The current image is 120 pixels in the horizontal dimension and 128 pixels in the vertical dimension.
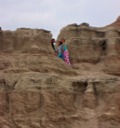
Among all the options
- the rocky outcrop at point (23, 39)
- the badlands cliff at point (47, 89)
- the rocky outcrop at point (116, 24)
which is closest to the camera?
the badlands cliff at point (47, 89)

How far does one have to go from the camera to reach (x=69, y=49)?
26.5 metres

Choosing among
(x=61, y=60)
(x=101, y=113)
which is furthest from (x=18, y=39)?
(x=101, y=113)

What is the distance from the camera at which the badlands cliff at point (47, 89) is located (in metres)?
21.0

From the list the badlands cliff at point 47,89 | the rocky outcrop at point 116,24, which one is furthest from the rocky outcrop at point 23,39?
the rocky outcrop at point 116,24

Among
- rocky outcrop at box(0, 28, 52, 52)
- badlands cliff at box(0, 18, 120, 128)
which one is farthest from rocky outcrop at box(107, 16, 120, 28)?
rocky outcrop at box(0, 28, 52, 52)

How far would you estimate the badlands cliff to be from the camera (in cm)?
2100

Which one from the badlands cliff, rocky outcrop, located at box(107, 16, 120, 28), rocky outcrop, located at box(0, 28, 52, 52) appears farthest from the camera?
rocky outcrop, located at box(107, 16, 120, 28)

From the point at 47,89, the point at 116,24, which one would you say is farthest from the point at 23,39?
the point at 116,24

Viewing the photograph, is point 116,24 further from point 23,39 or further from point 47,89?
point 47,89

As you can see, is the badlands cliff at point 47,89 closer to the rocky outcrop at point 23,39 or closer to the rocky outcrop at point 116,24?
the rocky outcrop at point 23,39

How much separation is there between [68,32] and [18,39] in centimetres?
431

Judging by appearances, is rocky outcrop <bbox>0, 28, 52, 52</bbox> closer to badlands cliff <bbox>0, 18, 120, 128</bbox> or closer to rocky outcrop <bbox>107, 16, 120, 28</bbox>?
badlands cliff <bbox>0, 18, 120, 128</bbox>

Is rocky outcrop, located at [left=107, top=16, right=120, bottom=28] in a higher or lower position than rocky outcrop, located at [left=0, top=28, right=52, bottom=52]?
higher

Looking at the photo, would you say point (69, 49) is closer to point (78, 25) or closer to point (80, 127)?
point (78, 25)
